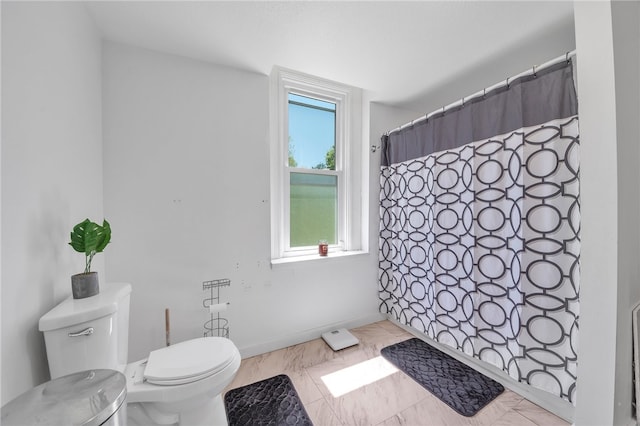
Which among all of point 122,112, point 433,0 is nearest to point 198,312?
point 122,112

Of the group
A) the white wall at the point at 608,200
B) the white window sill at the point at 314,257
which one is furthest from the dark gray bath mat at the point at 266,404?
the white wall at the point at 608,200

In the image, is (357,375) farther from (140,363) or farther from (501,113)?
(501,113)

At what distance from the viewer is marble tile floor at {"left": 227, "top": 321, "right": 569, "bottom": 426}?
1.26 m

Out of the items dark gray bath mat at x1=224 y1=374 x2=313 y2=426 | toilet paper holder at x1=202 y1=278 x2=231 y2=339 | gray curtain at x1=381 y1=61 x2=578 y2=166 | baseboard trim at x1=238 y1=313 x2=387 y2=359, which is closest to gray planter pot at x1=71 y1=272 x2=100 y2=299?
toilet paper holder at x1=202 y1=278 x2=231 y2=339

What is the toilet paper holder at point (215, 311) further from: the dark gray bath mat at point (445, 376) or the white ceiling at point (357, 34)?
the white ceiling at point (357, 34)

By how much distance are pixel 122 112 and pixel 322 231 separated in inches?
67.4

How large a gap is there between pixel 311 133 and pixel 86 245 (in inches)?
69.5

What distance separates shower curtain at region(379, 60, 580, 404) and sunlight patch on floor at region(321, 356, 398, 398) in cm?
49

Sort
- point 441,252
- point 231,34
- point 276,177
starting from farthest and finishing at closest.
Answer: point 276,177
point 441,252
point 231,34

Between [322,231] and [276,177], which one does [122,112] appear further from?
[322,231]

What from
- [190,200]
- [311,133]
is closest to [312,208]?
[311,133]

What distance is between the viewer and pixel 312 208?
2223 millimetres

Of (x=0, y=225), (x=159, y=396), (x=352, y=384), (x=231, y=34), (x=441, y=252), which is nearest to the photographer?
(x=0, y=225)

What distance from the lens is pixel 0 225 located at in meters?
0.70
